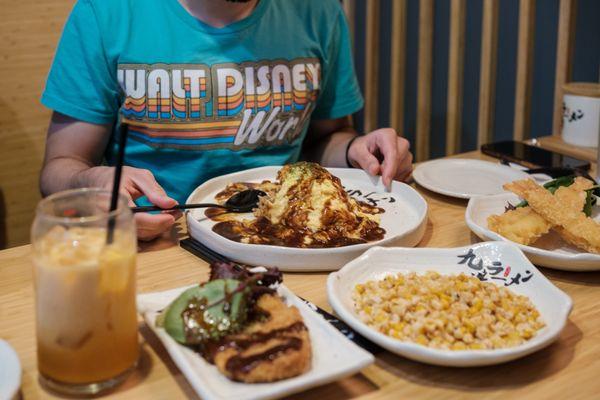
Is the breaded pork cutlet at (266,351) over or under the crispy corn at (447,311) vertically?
over

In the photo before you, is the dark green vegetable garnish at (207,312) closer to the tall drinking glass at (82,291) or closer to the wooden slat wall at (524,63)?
the tall drinking glass at (82,291)

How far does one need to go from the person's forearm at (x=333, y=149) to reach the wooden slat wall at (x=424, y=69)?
1068 millimetres

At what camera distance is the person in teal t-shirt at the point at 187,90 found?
175cm

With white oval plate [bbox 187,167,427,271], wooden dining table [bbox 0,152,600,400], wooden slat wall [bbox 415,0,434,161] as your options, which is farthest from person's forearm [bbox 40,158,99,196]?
wooden slat wall [bbox 415,0,434,161]

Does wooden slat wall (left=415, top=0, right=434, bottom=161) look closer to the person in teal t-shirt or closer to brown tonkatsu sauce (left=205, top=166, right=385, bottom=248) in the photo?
the person in teal t-shirt

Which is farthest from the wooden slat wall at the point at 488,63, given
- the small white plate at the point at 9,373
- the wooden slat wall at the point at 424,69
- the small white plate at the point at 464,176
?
→ the small white plate at the point at 9,373

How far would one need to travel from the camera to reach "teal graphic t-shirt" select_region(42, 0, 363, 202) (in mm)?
1756

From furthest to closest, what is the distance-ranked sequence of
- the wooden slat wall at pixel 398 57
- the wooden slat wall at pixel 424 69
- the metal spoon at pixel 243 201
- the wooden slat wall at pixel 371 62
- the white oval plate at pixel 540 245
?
the wooden slat wall at pixel 371 62, the wooden slat wall at pixel 398 57, the wooden slat wall at pixel 424 69, the metal spoon at pixel 243 201, the white oval plate at pixel 540 245

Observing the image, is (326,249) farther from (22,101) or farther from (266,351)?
(22,101)

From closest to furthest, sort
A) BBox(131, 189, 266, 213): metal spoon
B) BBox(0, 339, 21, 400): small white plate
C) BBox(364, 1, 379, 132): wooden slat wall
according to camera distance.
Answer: BBox(0, 339, 21, 400): small white plate
BBox(131, 189, 266, 213): metal spoon
BBox(364, 1, 379, 132): wooden slat wall

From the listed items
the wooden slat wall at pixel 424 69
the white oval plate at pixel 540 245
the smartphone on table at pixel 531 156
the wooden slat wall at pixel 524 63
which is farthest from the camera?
the wooden slat wall at pixel 424 69

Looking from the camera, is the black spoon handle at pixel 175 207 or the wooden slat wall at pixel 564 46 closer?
the black spoon handle at pixel 175 207

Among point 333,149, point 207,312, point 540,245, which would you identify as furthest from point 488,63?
point 207,312

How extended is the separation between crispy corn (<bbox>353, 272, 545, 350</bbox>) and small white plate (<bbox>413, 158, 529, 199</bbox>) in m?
0.58
